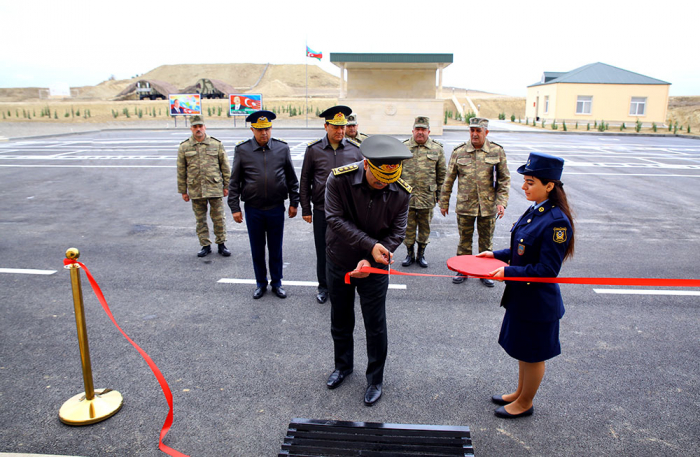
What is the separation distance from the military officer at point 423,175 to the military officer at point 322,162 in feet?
4.14

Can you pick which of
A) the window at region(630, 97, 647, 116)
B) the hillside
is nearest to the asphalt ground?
the window at region(630, 97, 647, 116)

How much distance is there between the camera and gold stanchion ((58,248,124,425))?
3.42 m

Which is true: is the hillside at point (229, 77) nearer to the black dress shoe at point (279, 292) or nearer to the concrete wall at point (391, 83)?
the concrete wall at point (391, 83)

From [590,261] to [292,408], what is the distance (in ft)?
17.4

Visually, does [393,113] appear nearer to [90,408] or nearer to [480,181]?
[480,181]

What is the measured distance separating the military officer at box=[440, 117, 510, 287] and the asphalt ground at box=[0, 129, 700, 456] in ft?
2.67

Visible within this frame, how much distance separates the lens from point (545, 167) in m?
3.09

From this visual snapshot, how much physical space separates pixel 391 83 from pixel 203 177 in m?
26.2

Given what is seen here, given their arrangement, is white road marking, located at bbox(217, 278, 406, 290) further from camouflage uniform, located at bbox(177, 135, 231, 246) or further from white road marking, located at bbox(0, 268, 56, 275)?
white road marking, located at bbox(0, 268, 56, 275)

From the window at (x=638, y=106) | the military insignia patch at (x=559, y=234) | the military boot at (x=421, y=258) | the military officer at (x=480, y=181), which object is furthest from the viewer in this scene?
the window at (x=638, y=106)

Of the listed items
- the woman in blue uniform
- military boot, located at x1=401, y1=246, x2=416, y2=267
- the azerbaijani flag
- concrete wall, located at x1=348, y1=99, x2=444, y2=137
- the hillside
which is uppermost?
the hillside

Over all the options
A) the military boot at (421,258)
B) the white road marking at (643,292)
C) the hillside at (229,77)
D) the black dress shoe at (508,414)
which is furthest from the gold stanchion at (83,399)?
the hillside at (229,77)

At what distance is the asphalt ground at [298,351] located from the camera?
11.0 ft

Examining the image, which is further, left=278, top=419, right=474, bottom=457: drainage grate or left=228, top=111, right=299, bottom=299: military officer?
left=228, top=111, right=299, bottom=299: military officer
